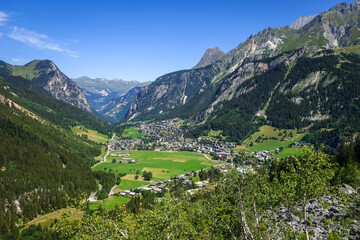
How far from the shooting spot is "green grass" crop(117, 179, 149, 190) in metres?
149

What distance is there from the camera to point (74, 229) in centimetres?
2628

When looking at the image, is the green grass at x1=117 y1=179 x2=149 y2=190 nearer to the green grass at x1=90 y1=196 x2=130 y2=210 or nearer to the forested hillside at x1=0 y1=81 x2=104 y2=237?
the green grass at x1=90 y1=196 x2=130 y2=210

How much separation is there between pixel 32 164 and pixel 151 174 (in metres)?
82.3

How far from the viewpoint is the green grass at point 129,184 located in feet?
489

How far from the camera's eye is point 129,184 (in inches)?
6102

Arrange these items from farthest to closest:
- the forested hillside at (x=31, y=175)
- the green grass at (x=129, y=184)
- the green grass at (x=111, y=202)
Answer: the green grass at (x=129, y=184)
the green grass at (x=111, y=202)
the forested hillside at (x=31, y=175)

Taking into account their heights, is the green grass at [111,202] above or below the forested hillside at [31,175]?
below

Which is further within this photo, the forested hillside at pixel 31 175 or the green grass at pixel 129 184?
the green grass at pixel 129 184

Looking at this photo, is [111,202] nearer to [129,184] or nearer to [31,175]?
[129,184]

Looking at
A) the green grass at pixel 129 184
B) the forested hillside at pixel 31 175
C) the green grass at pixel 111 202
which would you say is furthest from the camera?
the green grass at pixel 129 184

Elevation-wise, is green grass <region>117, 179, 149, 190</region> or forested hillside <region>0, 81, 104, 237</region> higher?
forested hillside <region>0, 81, 104, 237</region>

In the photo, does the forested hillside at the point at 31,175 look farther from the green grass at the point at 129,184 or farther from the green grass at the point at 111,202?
the green grass at the point at 129,184

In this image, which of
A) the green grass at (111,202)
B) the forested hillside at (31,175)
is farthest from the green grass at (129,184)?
the forested hillside at (31,175)

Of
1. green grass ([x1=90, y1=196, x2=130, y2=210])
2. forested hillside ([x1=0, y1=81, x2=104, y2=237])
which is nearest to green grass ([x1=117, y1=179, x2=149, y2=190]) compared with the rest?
green grass ([x1=90, y1=196, x2=130, y2=210])
